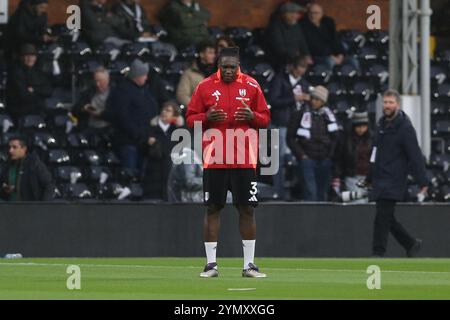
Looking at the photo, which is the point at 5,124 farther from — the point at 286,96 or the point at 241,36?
the point at 241,36

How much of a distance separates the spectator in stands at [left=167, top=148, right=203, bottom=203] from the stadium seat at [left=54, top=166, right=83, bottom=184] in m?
Result: 1.76

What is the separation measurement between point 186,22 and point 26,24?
2.73 m

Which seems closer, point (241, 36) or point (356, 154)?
point (356, 154)

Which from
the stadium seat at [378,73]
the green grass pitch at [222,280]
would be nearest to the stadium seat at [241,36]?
the stadium seat at [378,73]

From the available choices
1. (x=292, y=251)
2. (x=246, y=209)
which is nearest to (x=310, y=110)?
(x=292, y=251)

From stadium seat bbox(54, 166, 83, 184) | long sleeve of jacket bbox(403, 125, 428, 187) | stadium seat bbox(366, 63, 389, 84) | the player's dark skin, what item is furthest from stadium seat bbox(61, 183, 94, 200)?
the player's dark skin

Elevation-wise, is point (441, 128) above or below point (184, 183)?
above

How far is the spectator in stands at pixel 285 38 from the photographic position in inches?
1067

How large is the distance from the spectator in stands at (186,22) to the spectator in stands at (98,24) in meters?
0.87

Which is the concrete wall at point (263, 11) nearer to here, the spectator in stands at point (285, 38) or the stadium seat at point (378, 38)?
the stadium seat at point (378, 38)

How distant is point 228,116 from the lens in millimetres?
15992

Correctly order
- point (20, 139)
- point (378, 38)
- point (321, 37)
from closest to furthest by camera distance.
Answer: point (20, 139)
point (321, 37)
point (378, 38)

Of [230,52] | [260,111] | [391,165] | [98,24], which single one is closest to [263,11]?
[98,24]
